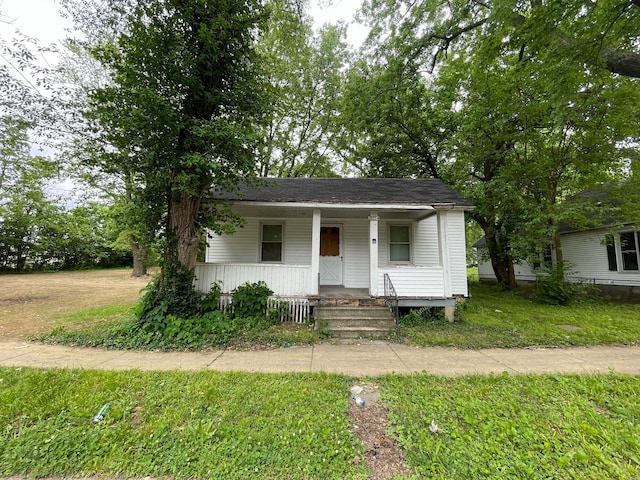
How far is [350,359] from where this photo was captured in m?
4.53

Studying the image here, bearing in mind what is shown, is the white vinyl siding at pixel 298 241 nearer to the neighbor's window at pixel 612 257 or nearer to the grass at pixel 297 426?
the grass at pixel 297 426

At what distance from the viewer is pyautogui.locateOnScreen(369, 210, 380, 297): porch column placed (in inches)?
279

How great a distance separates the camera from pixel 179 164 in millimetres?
5680

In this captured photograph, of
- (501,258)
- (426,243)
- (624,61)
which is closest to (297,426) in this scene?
(426,243)

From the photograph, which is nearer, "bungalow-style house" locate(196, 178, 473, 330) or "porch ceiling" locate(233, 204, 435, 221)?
"porch ceiling" locate(233, 204, 435, 221)

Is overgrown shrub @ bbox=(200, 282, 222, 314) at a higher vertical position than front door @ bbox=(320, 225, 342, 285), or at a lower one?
lower

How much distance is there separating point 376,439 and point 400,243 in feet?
23.5

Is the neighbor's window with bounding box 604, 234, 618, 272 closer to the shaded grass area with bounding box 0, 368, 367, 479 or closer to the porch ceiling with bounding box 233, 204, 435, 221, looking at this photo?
the porch ceiling with bounding box 233, 204, 435, 221

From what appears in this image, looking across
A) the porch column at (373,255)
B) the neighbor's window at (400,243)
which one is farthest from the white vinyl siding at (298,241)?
the neighbor's window at (400,243)

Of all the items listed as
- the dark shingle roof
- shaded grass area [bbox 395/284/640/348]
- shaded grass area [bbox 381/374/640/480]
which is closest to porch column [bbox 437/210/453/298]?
the dark shingle roof

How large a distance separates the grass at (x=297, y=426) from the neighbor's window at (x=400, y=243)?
217 inches

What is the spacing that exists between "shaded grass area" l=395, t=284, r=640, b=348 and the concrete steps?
45 centimetres

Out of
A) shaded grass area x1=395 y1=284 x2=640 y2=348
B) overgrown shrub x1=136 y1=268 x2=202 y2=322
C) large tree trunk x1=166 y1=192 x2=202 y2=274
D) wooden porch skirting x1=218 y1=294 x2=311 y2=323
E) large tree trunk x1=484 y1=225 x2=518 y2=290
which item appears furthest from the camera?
large tree trunk x1=484 y1=225 x2=518 y2=290

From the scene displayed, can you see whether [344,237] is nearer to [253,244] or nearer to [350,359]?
[253,244]
